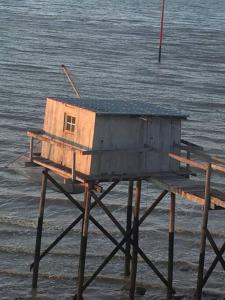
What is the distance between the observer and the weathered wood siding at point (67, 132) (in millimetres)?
21734

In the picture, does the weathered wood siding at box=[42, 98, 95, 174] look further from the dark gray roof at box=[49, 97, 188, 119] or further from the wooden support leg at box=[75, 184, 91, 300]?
the wooden support leg at box=[75, 184, 91, 300]

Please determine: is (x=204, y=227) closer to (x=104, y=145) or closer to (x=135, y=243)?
(x=135, y=243)

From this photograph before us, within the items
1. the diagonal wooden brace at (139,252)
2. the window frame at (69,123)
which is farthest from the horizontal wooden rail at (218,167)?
the window frame at (69,123)

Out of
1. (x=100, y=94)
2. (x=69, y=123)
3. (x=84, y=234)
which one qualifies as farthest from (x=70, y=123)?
(x=100, y=94)

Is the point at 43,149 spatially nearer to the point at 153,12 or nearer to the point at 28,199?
the point at 28,199

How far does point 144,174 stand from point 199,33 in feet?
245

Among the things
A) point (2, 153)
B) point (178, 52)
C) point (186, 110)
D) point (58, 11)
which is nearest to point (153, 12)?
point (58, 11)

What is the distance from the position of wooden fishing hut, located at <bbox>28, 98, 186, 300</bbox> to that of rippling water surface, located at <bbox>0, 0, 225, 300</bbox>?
7.84ft

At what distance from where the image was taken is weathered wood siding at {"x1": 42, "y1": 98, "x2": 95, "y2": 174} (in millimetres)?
21734

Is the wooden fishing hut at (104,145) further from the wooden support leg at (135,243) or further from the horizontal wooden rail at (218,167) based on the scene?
the horizontal wooden rail at (218,167)

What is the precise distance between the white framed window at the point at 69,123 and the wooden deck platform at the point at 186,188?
2.15 meters

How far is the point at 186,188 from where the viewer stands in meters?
21.6

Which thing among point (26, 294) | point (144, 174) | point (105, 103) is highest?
point (105, 103)

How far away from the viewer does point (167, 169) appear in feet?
75.0
